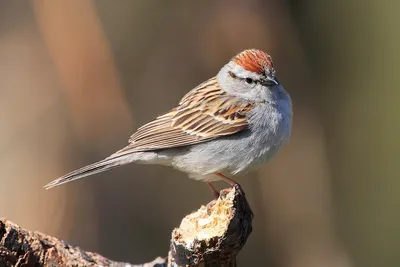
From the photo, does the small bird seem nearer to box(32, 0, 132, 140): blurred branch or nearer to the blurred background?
box(32, 0, 132, 140): blurred branch

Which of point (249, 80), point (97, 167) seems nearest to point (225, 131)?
point (249, 80)

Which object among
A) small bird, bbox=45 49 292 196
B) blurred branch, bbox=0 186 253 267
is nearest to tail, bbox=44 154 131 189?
small bird, bbox=45 49 292 196

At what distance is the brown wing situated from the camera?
16.0 ft

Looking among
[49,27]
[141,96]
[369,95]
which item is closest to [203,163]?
[141,96]

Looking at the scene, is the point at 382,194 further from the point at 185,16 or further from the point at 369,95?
the point at 185,16

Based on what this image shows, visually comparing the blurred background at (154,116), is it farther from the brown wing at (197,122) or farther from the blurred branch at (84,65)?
the brown wing at (197,122)

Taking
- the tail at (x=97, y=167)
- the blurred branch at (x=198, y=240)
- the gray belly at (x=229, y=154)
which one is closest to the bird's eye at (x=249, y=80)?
the gray belly at (x=229, y=154)

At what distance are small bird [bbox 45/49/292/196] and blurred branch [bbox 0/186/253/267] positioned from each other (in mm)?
984

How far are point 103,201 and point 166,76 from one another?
4.86ft

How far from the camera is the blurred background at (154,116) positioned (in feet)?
23.5

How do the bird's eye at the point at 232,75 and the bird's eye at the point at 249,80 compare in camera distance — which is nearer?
the bird's eye at the point at 249,80

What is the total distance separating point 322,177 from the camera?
7.57 m

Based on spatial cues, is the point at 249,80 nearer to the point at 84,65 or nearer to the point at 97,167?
the point at 97,167

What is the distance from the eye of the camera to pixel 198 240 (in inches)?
138
